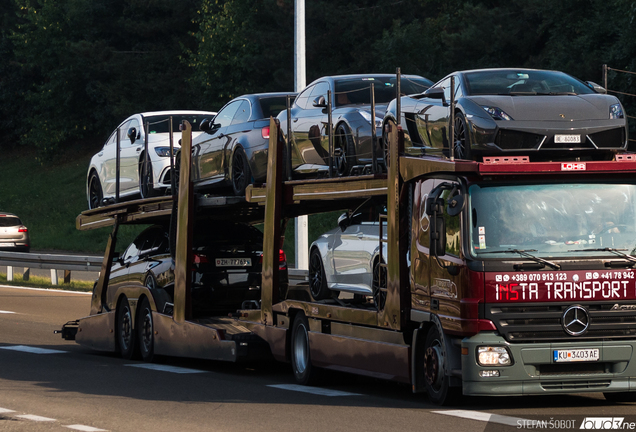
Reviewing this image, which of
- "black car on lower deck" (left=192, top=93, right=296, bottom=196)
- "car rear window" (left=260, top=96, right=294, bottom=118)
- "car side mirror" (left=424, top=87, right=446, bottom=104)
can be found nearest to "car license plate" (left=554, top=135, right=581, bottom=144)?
"car side mirror" (left=424, top=87, right=446, bottom=104)

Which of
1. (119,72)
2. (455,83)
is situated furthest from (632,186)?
(119,72)

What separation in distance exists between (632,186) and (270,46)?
35.0 m

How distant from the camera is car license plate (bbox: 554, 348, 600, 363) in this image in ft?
28.5

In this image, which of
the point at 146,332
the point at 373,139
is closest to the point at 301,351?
the point at 373,139

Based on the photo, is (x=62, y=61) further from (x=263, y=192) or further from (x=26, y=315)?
(x=263, y=192)

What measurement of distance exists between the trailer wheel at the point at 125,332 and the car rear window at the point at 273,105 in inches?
132

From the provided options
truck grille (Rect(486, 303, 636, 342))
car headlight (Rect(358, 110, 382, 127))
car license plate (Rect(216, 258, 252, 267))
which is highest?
car headlight (Rect(358, 110, 382, 127))

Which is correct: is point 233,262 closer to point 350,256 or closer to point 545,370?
point 350,256

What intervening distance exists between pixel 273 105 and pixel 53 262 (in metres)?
13.7

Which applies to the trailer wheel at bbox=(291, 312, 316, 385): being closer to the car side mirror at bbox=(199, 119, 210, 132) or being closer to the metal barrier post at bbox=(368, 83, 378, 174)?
the metal barrier post at bbox=(368, 83, 378, 174)

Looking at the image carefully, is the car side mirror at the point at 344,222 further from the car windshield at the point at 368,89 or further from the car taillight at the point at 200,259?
the car taillight at the point at 200,259

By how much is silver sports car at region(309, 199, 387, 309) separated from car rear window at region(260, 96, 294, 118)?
1.94 m

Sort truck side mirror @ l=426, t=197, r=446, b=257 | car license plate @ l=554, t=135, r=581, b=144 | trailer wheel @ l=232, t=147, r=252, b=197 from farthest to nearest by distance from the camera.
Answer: trailer wheel @ l=232, t=147, r=252, b=197 < car license plate @ l=554, t=135, r=581, b=144 < truck side mirror @ l=426, t=197, r=446, b=257

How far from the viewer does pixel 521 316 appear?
8680 mm
